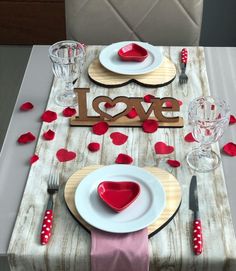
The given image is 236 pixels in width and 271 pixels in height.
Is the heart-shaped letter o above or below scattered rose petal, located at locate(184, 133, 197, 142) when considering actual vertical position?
above

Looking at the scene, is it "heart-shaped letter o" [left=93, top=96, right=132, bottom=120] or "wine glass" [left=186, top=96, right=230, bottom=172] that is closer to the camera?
"wine glass" [left=186, top=96, right=230, bottom=172]

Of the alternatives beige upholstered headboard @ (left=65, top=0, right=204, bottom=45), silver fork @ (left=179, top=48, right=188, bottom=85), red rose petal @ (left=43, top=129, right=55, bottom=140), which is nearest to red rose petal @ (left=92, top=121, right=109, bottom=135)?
red rose petal @ (left=43, top=129, right=55, bottom=140)

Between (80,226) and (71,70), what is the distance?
56cm

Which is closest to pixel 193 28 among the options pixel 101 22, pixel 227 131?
pixel 101 22

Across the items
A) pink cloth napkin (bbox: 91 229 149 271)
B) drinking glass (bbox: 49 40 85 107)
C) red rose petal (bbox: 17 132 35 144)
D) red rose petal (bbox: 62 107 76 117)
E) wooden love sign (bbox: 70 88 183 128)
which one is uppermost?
drinking glass (bbox: 49 40 85 107)

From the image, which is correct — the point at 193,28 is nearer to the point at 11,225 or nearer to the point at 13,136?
the point at 13,136

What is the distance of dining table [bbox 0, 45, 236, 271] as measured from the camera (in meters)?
1.19

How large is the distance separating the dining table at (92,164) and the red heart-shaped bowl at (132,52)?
97 mm

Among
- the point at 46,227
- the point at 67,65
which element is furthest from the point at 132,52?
the point at 46,227

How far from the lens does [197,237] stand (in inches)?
47.3

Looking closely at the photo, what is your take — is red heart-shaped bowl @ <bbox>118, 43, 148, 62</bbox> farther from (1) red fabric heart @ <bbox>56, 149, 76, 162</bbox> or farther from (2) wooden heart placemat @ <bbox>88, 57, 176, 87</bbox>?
(1) red fabric heart @ <bbox>56, 149, 76, 162</bbox>

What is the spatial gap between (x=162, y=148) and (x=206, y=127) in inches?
6.4

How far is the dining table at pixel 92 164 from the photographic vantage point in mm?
1192

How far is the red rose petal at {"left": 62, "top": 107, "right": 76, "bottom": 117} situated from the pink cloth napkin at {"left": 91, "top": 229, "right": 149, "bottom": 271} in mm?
481
